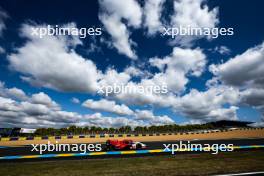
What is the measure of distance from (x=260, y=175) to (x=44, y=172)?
25.0ft

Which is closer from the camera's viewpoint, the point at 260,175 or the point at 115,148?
the point at 260,175

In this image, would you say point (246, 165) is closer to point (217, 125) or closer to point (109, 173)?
point (109, 173)

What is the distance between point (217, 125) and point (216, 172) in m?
99.8

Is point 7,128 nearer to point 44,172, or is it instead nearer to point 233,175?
point 44,172

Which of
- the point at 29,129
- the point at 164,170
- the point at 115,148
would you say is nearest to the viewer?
the point at 164,170

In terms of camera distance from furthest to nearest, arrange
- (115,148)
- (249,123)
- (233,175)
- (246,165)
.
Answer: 1. (249,123)
2. (115,148)
3. (246,165)
4. (233,175)

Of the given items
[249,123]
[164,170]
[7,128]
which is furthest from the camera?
[249,123]

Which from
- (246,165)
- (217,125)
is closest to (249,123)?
(217,125)

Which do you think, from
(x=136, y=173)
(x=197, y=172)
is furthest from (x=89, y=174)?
(x=197, y=172)

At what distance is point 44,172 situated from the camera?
25.7ft

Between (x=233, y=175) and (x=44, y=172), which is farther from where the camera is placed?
(x=44, y=172)

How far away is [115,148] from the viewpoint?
1742cm

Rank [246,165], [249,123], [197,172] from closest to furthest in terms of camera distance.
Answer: [197,172]
[246,165]
[249,123]

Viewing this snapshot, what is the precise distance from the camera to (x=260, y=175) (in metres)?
6.77
